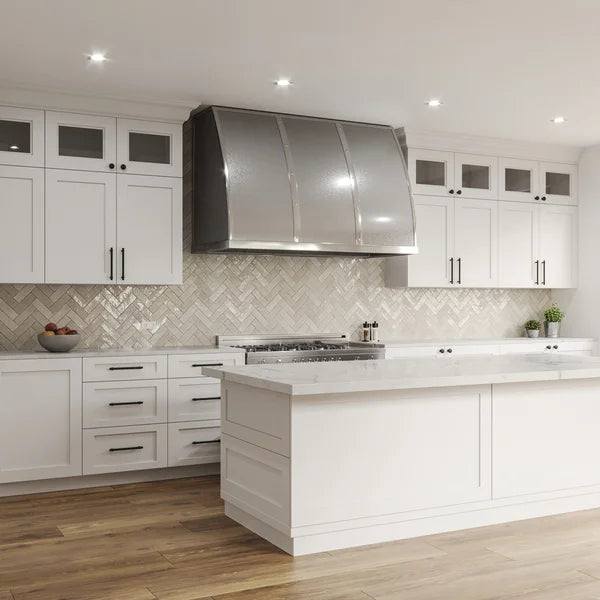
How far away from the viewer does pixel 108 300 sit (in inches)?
219

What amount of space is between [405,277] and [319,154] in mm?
1287

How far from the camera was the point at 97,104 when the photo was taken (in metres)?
5.16

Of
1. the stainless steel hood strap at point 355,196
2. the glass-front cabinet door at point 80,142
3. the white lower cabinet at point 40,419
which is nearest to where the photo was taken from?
the white lower cabinet at point 40,419

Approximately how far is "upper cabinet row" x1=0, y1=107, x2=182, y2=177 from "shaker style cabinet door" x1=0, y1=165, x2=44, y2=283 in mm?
93

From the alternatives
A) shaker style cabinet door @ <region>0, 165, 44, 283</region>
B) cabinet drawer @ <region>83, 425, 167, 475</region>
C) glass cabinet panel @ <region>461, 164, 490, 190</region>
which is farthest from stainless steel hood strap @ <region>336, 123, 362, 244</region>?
shaker style cabinet door @ <region>0, 165, 44, 283</region>

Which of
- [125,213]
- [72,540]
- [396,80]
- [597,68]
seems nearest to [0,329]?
[125,213]

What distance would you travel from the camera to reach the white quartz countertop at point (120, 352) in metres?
4.85

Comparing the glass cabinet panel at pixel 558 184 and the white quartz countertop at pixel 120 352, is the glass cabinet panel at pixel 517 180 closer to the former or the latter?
the glass cabinet panel at pixel 558 184

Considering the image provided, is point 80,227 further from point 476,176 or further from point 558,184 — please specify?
point 558,184

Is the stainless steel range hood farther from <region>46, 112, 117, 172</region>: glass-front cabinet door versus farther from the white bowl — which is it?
the white bowl

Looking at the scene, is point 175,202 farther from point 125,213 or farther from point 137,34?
point 137,34

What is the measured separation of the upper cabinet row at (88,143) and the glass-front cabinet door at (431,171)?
6.30 ft

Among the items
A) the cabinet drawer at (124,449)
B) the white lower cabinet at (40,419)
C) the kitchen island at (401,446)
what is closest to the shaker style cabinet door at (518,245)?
the kitchen island at (401,446)

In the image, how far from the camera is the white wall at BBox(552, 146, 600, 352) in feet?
22.6
